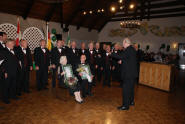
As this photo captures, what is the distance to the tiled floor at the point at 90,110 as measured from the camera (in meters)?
3.23

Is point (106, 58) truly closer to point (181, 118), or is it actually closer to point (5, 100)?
point (181, 118)

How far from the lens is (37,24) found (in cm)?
1126

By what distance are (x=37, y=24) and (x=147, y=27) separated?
997cm

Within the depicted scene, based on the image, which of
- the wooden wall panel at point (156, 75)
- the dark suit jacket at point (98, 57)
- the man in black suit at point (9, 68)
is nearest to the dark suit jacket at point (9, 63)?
the man in black suit at point (9, 68)

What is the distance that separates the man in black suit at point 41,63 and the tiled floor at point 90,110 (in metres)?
0.51

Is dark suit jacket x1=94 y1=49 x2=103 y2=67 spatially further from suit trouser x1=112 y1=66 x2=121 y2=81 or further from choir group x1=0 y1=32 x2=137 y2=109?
suit trouser x1=112 y1=66 x2=121 y2=81

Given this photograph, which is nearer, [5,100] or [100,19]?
[5,100]

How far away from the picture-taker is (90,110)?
12.4ft

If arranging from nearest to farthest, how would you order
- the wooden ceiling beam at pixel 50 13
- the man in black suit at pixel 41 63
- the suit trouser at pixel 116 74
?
the man in black suit at pixel 41 63
the suit trouser at pixel 116 74
the wooden ceiling beam at pixel 50 13

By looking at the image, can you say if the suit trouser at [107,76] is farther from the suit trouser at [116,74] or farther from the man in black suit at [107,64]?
the suit trouser at [116,74]

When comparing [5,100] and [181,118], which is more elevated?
[5,100]

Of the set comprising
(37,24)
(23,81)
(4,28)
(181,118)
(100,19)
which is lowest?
(181,118)

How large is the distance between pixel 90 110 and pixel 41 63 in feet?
8.43

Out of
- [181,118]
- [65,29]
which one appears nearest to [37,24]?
[65,29]
